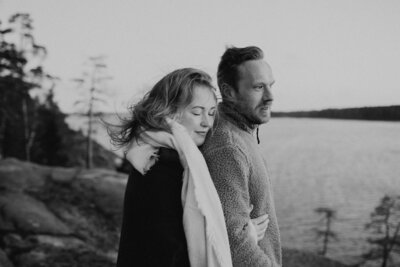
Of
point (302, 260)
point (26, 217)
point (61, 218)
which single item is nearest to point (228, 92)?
point (26, 217)

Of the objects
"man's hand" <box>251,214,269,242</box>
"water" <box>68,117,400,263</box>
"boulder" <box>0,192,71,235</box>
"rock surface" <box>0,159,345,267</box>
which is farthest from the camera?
"water" <box>68,117,400,263</box>

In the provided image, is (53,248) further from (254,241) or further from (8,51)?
(254,241)

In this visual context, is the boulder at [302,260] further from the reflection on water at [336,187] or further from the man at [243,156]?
the reflection on water at [336,187]

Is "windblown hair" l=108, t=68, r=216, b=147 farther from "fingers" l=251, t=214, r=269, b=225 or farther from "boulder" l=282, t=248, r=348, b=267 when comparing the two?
"boulder" l=282, t=248, r=348, b=267

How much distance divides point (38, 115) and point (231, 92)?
93.4 feet

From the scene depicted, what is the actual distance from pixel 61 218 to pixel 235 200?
825 centimetres

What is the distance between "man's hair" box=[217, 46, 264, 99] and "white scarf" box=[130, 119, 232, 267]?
67cm

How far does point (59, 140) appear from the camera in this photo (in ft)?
94.5

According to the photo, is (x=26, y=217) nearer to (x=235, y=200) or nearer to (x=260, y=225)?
(x=260, y=225)

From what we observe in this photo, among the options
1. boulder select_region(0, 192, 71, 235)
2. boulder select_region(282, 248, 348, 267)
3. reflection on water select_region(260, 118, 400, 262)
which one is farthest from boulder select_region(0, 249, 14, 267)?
reflection on water select_region(260, 118, 400, 262)

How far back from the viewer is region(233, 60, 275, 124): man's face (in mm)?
2299

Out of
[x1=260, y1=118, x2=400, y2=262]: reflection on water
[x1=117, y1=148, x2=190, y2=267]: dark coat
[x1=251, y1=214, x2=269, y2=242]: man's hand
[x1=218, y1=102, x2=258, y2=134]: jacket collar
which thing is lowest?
[x1=260, y1=118, x2=400, y2=262]: reflection on water

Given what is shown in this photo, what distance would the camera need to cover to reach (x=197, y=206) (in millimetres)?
1727

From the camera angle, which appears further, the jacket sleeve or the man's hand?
the man's hand
